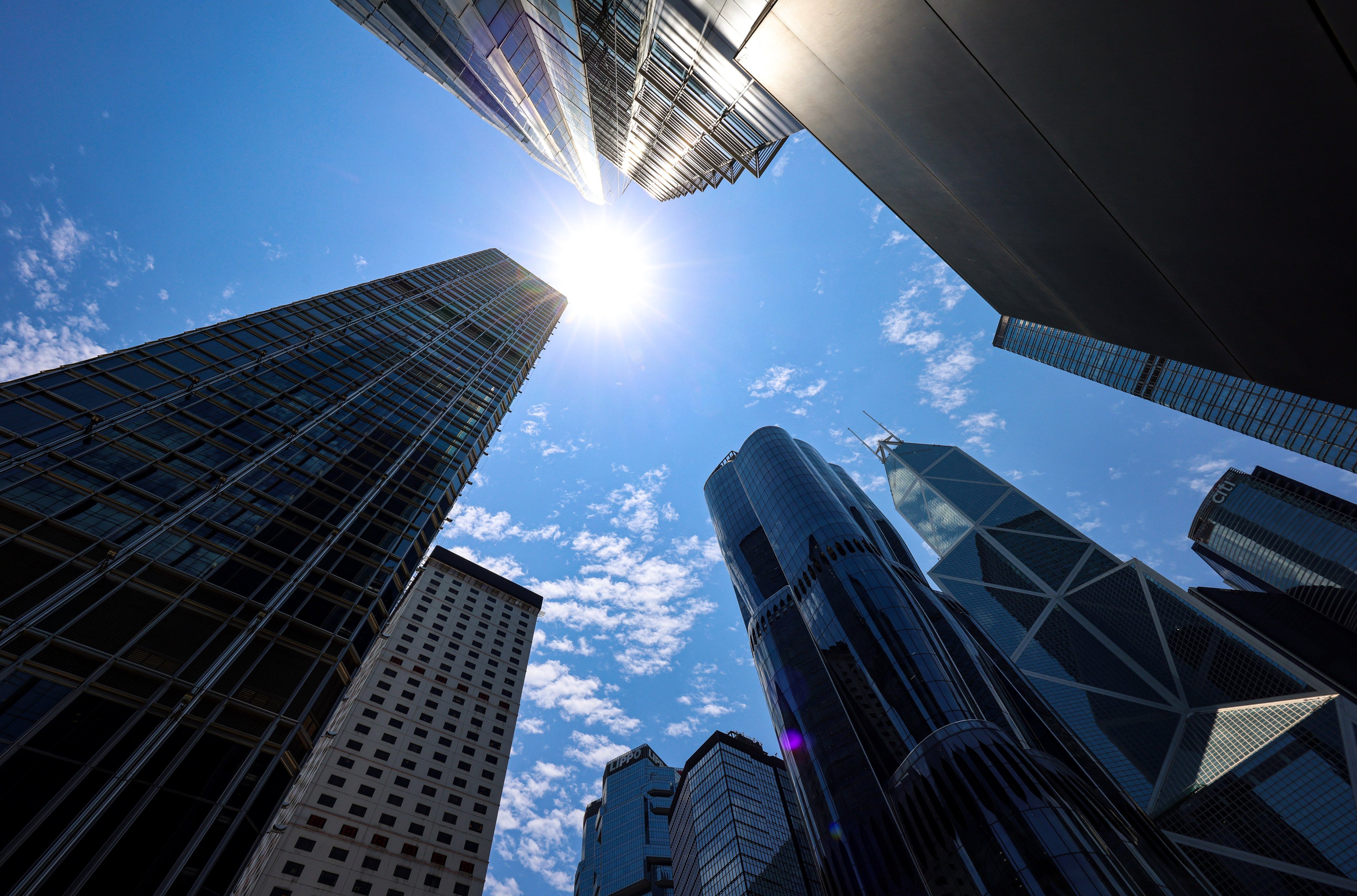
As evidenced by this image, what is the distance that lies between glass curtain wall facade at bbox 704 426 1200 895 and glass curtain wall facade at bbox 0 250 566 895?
2265 inches

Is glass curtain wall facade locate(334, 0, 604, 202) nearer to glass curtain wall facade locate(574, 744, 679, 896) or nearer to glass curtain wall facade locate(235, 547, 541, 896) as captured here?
glass curtain wall facade locate(235, 547, 541, 896)

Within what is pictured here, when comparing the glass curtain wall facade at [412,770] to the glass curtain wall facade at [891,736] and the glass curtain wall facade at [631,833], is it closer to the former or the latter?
the glass curtain wall facade at [891,736]

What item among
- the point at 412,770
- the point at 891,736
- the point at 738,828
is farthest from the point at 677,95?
the point at 738,828

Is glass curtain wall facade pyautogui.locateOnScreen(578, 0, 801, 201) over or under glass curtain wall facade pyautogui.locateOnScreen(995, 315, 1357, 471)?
under

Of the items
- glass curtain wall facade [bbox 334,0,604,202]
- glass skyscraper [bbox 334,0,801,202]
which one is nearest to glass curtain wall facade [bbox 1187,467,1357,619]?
glass skyscraper [bbox 334,0,801,202]

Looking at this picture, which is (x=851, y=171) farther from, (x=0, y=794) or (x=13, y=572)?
(x=13, y=572)

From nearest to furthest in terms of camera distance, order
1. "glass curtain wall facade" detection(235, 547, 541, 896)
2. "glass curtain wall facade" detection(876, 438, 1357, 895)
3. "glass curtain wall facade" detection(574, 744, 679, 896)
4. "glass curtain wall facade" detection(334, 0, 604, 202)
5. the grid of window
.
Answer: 1. "glass curtain wall facade" detection(334, 0, 604, 202)
2. "glass curtain wall facade" detection(235, 547, 541, 896)
3. "glass curtain wall facade" detection(876, 438, 1357, 895)
4. the grid of window
5. "glass curtain wall facade" detection(574, 744, 679, 896)

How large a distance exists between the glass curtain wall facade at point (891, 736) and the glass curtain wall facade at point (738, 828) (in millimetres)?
13129

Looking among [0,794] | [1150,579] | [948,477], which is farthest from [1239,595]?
[0,794]

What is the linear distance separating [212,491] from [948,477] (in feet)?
568

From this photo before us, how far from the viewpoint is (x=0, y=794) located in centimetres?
1503

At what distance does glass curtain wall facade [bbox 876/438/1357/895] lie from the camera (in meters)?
79.9

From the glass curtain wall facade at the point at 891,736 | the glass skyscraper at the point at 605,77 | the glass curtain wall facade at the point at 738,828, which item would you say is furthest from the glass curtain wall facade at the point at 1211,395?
the glass curtain wall facade at the point at 738,828

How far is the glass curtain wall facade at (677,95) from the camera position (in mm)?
17484
